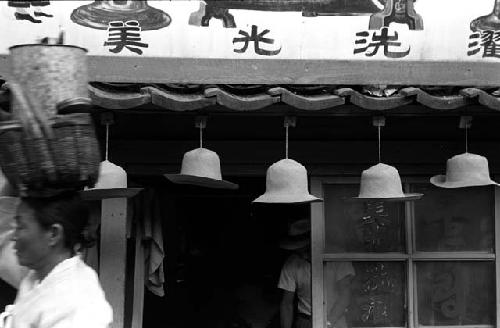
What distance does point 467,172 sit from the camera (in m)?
5.68

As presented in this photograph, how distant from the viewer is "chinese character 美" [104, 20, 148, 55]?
580 centimetres

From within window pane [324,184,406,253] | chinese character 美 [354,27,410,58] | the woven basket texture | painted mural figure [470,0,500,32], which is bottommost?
window pane [324,184,406,253]

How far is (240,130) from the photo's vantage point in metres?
6.24

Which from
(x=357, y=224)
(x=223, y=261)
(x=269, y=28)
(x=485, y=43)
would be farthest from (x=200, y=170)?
(x=223, y=261)

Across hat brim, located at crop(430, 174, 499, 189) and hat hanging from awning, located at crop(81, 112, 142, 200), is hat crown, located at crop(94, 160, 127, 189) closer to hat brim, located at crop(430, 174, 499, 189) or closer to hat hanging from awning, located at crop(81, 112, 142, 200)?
hat hanging from awning, located at crop(81, 112, 142, 200)

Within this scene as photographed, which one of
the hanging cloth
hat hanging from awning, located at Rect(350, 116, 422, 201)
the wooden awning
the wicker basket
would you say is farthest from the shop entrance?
the wicker basket

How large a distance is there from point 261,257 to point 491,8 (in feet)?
18.4

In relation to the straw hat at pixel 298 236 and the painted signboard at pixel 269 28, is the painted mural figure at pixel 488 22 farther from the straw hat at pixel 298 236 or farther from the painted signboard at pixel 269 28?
the straw hat at pixel 298 236

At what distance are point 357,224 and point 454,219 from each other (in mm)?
869

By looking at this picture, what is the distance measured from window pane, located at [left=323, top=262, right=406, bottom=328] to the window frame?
66 mm

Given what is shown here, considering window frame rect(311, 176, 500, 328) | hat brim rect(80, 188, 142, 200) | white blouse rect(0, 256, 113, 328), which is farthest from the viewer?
window frame rect(311, 176, 500, 328)

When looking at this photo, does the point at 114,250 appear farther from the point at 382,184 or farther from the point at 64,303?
the point at 64,303

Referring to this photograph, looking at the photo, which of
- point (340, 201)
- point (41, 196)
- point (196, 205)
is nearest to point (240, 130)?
point (340, 201)

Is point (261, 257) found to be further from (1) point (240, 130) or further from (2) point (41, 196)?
(2) point (41, 196)
